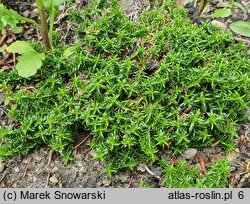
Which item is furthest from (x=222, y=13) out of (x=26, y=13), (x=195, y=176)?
(x=26, y=13)

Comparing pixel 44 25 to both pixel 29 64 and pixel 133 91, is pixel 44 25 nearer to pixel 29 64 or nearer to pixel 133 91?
pixel 29 64

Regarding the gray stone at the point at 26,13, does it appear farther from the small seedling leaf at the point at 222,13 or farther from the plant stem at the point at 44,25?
the small seedling leaf at the point at 222,13

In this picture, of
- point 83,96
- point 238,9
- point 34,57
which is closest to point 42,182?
point 83,96


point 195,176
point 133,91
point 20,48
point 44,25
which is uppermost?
point 44,25

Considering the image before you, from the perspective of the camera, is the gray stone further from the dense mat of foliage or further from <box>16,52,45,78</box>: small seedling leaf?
<box>16,52,45,78</box>: small seedling leaf

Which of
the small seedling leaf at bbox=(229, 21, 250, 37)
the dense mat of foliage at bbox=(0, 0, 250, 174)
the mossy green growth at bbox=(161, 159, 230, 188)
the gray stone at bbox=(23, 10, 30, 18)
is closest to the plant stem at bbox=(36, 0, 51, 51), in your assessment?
the dense mat of foliage at bbox=(0, 0, 250, 174)

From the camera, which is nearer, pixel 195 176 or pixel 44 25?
pixel 195 176
